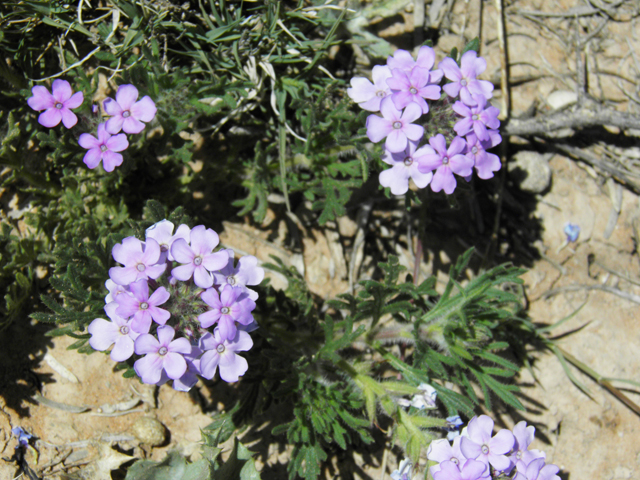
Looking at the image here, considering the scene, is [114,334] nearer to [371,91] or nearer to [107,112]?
[107,112]

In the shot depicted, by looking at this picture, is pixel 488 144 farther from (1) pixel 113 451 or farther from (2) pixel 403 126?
(1) pixel 113 451

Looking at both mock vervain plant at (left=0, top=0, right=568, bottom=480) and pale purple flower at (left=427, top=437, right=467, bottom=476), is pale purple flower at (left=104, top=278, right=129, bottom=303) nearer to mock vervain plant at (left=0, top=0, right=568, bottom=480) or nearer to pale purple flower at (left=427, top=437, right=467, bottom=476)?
mock vervain plant at (left=0, top=0, right=568, bottom=480)

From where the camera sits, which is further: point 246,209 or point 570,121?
point 570,121

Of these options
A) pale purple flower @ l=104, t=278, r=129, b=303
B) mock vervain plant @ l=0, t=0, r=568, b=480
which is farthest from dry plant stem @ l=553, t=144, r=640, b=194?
pale purple flower @ l=104, t=278, r=129, b=303

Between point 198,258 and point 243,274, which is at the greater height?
point 198,258

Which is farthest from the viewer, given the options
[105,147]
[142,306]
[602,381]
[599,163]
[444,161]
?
[599,163]

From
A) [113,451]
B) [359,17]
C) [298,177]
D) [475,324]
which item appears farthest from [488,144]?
[113,451]

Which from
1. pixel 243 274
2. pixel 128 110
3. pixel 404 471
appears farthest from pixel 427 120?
pixel 404 471
